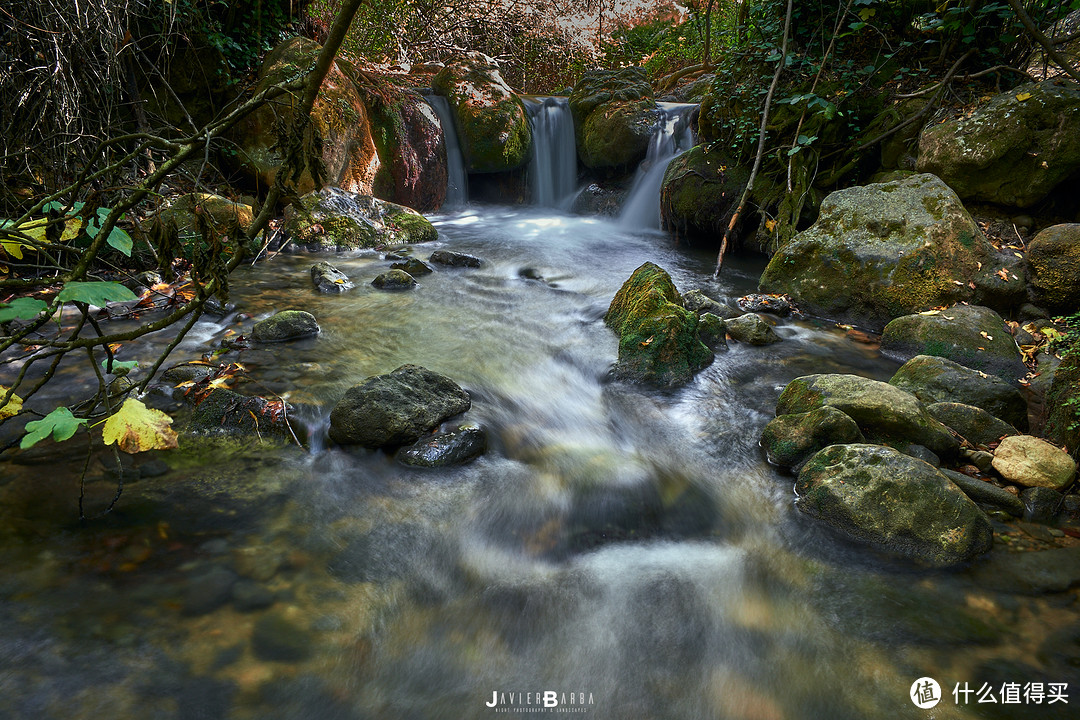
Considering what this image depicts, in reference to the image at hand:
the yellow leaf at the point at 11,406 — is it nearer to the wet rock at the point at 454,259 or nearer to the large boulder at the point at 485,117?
the wet rock at the point at 454,259

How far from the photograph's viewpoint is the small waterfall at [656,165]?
376 inches

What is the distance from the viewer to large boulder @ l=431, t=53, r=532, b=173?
34.7 feet

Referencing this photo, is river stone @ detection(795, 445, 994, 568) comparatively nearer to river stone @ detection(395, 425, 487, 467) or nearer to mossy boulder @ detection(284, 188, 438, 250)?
river stone @ detection(395, 425, 487, 467)

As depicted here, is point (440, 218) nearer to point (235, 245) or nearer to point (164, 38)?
point (164, 38)

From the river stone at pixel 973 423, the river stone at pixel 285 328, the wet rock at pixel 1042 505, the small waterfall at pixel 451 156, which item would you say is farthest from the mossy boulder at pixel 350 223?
the wet rock at pixel 1042 505

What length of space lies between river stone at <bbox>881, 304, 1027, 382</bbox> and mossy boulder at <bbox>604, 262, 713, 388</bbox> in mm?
1582

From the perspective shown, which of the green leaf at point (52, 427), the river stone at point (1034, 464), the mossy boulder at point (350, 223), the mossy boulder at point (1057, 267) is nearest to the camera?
the green leaf at point (52, 427)

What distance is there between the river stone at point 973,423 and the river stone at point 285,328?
432 centimetres

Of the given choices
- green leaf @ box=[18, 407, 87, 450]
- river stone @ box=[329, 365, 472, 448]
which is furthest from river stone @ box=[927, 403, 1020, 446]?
green leaf @ box=[18, 407, 87, 450]

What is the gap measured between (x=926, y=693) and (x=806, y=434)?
4.51 ft

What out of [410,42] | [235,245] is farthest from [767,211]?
[410,42]

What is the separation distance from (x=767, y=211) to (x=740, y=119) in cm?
139

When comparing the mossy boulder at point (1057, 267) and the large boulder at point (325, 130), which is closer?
the mossy boulder at point (1057, 267)

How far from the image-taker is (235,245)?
1964 mm
